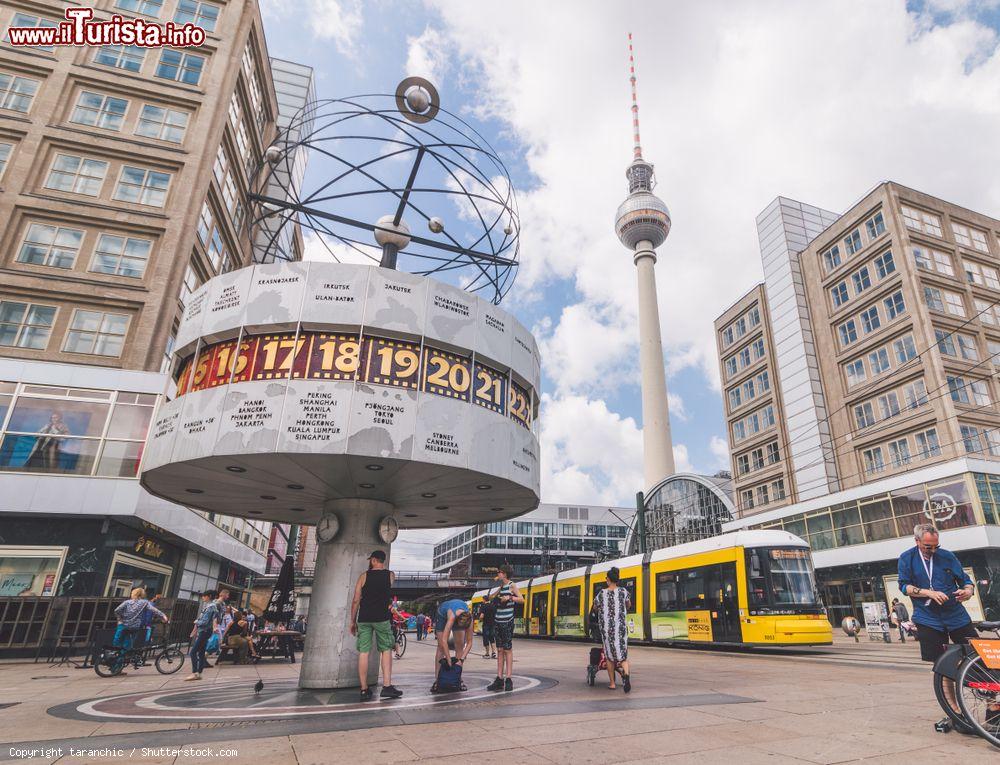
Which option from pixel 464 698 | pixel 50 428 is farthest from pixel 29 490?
pixel 464 698

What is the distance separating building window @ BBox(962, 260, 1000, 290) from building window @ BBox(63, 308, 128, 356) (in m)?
50.1

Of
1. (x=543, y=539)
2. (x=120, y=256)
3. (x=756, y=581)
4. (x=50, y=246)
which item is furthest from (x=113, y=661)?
(x=543, y=539)

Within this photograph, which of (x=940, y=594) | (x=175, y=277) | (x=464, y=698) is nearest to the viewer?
(x=940, y=594)

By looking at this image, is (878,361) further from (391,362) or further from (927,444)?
(391,362)

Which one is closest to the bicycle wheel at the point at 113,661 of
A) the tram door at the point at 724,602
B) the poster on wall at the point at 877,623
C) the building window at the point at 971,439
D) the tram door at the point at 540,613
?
the tram door at the point at 724,602

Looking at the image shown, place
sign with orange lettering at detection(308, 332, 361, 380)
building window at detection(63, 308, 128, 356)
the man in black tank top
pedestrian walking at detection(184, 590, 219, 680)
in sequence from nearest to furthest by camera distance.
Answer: the man in black tank top
sign with orange lettering at detection(308, 332, 361, 380)
pedestrian walking at detection(184, 590, 219, 680)
building window at detection(63, 308, 128, 356)

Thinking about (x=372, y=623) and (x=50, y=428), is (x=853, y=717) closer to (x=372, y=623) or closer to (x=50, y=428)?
(x=372, y=623)

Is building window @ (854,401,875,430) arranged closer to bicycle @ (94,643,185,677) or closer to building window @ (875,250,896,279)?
building window @ (875,250,896,279)

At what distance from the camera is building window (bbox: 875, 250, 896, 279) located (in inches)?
1500

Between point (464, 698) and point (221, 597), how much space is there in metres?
9.66

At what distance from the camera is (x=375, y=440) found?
909 cm

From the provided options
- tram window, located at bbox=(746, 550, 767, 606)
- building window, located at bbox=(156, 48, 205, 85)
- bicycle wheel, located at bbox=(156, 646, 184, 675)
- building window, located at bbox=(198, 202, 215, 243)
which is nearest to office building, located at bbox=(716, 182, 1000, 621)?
tram window, located at bbox=(746, 550, 767, 606)

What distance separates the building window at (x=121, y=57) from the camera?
86.0 ft

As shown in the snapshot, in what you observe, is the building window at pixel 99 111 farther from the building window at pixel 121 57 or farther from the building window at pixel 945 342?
the building window at pixel 945 342
